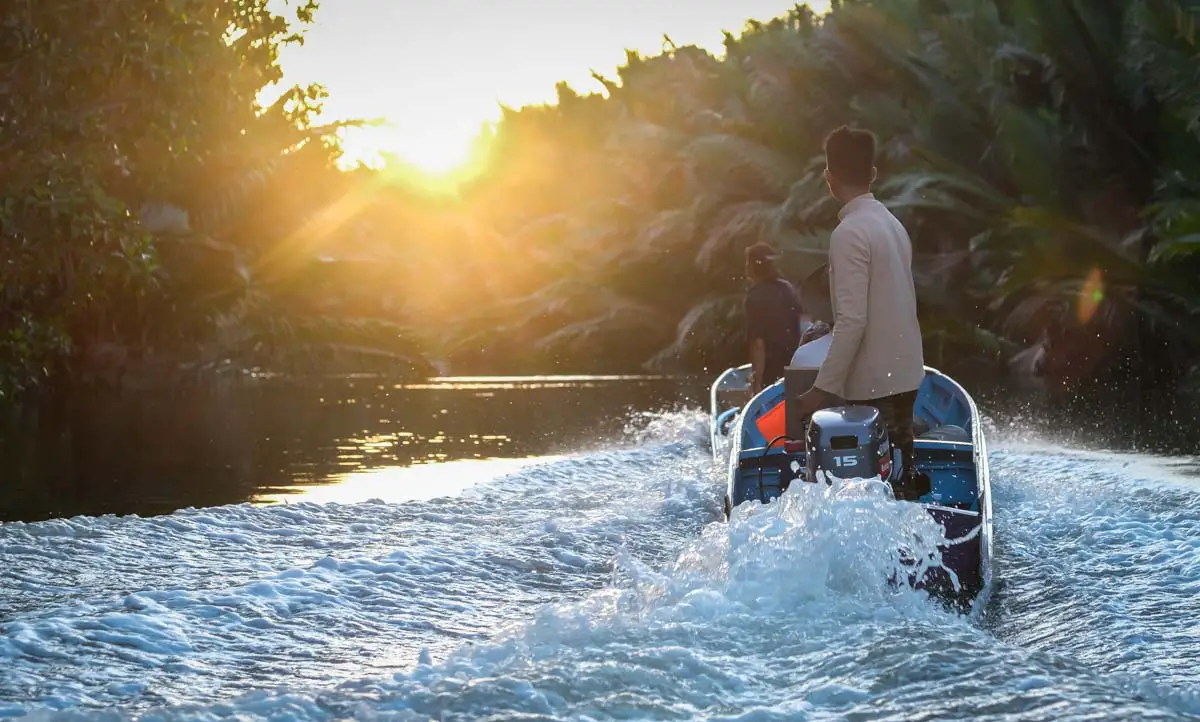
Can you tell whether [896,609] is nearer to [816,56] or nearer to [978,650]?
[978,650]

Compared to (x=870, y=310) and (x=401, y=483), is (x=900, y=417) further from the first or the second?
(x=401, y=483)

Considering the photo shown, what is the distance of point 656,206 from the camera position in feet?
139

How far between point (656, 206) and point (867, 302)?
119ft

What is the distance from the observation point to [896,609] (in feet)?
19.1

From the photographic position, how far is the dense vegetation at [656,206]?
43.6 ft

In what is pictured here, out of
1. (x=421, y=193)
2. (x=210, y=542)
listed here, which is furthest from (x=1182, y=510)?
(x=421, y=193)

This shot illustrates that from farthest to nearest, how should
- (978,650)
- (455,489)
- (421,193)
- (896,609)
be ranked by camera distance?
(421,193)
(455,489)
(896,609)
(978,650)

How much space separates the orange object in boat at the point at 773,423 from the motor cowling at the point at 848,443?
6.36 ft

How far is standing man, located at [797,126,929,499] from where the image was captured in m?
6.28

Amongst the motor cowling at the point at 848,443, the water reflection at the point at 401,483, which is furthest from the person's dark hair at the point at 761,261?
the motor cowling at the point at 848,443

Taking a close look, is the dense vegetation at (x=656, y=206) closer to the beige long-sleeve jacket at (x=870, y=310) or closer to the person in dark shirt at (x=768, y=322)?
the person in dark shirt at (x=768, y=322)

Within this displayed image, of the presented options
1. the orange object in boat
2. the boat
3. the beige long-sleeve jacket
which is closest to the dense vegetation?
the orange object in boat

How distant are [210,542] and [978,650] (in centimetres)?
446

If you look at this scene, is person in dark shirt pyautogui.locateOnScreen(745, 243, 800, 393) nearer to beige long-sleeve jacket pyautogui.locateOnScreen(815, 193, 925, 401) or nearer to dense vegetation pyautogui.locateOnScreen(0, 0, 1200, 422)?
beige long-sleeve jacket pyautogui.locateOnScreen(815, 193, 925, 401)
